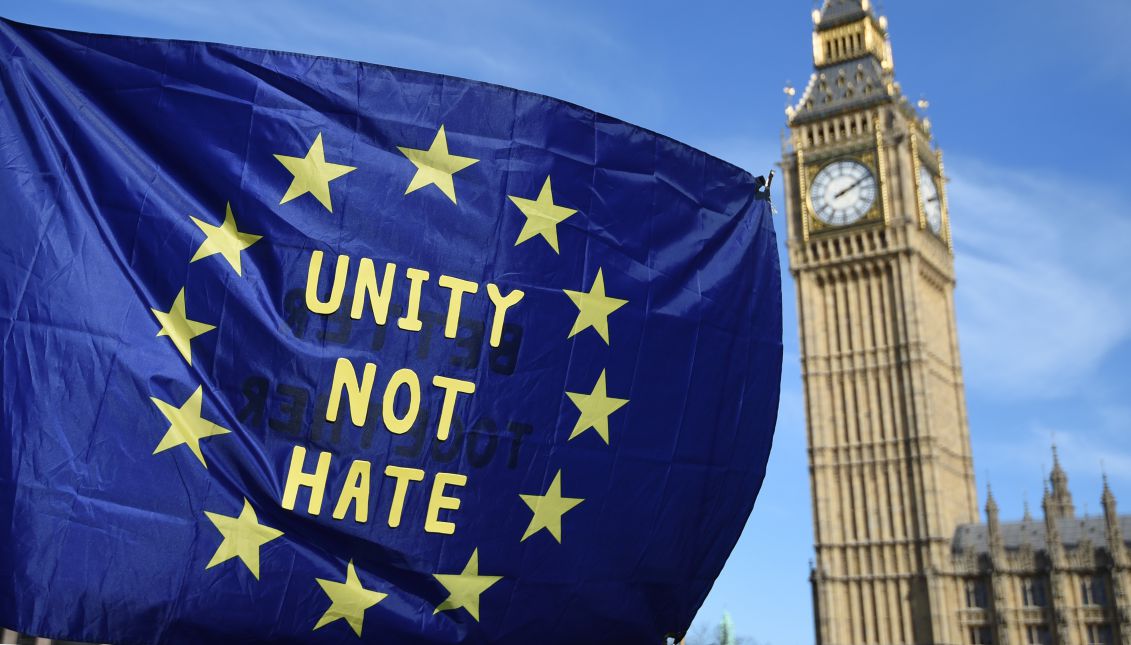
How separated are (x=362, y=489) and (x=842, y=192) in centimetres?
6589

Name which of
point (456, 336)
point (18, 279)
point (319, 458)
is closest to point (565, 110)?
point (456, 336)

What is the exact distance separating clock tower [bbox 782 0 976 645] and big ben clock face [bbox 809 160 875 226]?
8cm

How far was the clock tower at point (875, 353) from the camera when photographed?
210ft

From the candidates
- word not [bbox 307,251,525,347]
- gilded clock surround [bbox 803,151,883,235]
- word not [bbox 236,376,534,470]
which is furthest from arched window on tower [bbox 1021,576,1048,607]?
word not [bbox 307,251,525,347]

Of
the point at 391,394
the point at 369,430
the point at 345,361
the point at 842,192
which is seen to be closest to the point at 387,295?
the point at 345,361

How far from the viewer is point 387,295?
8766 millimetres

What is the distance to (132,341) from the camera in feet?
25.5

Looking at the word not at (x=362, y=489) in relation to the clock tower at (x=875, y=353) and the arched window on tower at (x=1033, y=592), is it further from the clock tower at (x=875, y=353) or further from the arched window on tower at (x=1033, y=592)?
the arched window on tower at (x=1033, y=592)

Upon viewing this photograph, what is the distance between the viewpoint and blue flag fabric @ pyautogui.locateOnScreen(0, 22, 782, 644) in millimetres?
7609

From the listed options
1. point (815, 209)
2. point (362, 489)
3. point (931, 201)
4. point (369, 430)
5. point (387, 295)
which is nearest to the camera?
point (362, 489)

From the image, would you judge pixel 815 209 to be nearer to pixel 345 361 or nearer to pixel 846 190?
pixel 846 190

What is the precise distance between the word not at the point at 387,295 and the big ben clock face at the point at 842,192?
209ft

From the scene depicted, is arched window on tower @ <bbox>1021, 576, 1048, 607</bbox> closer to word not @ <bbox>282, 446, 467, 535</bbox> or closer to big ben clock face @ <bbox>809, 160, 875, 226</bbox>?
big ben clock face @ <bbox>809, 160, 875, 226</bbox>

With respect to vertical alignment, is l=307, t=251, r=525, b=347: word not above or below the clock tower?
below
